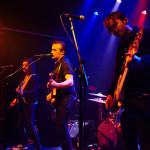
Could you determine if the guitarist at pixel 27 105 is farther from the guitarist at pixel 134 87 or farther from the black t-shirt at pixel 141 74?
the black t-shirt at pixel 141 74

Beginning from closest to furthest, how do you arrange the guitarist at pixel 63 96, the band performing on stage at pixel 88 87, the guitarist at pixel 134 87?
the guitarist at pixel 134 87 → the band performing on stage at pixel 88 87 → the guitarist at pixel 63 96

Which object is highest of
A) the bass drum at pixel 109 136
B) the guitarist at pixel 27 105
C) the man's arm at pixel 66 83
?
the man's arm at pixel 66 83

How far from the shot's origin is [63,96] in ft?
11.0

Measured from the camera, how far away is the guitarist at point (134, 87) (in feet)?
6.13

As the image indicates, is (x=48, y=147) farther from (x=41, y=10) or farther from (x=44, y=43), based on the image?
(x=41, y=10)

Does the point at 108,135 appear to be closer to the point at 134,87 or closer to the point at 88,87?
the point at 88,87

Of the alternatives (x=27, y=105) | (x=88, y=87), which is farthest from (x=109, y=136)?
(x=27, y=105)

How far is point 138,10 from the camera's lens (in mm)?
6844

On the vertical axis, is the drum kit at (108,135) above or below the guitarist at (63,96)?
below

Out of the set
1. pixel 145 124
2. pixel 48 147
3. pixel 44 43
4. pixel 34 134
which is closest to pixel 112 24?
pixel 145 124

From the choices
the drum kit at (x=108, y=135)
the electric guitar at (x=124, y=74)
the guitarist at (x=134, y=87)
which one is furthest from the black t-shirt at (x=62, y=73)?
the drum kit at (x=108, y=135)

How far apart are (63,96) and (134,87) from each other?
1.65 metres

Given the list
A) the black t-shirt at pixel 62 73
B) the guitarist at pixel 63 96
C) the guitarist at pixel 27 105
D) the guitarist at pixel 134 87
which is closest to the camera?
the guitarist at pixel 134 87

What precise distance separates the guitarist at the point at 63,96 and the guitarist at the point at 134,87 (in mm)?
1099
